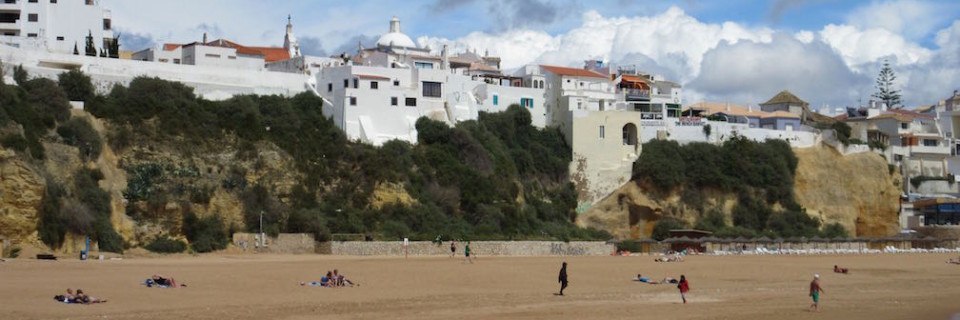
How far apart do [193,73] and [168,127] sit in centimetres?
464

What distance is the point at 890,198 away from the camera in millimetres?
61781

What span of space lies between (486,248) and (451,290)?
48.9 ft

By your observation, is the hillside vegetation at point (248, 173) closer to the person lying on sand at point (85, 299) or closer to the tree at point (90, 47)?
the tree at point (90, 47)

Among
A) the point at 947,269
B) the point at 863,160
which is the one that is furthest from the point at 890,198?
the point at 947,269

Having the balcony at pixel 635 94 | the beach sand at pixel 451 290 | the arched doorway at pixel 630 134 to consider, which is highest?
the balcony at pixel 635 94

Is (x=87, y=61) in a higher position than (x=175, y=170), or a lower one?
higher

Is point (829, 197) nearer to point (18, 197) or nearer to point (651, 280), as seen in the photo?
point (651, 280)

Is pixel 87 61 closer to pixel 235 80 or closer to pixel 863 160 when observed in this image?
pixel 235 80

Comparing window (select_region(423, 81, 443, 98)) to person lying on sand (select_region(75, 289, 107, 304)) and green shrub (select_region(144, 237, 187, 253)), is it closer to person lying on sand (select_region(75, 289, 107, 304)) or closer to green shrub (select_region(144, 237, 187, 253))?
green shrub (select_region(144, 237, 187, 253))

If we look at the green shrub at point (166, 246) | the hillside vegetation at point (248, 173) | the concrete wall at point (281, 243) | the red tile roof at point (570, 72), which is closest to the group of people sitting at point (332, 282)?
the hillside vegetation at point (248, 173)

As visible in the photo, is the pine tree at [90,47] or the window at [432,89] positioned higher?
the pine tree at [90,47]

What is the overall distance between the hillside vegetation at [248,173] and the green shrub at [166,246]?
6 cm

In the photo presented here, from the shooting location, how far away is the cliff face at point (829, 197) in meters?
54.3

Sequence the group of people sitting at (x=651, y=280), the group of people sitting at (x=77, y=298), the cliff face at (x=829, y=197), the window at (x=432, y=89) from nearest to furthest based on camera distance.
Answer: the group of people sitting at (x=77, y=298), the group of people sitting at (x=651, y=280), the window at (x=432, y=89), the cliff face at (x=829, y=197)
